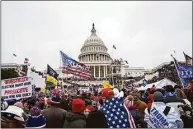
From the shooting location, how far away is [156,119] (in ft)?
20.4

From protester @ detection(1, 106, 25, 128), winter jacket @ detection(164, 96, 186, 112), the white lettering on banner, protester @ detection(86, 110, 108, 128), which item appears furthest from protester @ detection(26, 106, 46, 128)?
winter jacket @ detection(164, 96, 186, 112)

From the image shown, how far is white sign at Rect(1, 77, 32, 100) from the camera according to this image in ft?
32.0

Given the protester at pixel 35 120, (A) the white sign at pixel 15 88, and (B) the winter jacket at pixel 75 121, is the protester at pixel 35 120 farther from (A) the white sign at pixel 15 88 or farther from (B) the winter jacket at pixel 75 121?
(A) the white sign at pixel 15 88

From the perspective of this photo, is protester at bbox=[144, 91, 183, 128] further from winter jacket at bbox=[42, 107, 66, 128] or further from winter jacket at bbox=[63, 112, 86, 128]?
winter jacket at bbox=[42, 107, 66, 128]

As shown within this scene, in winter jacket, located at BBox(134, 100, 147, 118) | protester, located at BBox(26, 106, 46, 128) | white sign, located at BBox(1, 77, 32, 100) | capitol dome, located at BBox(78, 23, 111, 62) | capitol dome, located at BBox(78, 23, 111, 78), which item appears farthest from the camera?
capitol dome, located at BBox(78, 23, 111, 62)

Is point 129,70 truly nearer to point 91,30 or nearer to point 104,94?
point 91,30

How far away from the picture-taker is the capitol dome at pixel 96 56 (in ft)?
412

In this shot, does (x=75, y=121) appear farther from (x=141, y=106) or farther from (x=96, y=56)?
(x=96, y=56)

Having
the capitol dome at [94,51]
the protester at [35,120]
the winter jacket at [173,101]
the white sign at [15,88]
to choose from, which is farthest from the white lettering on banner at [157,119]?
the capitol dome at [94,51]

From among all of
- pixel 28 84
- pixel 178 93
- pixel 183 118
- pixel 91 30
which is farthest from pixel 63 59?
pixel 91 30

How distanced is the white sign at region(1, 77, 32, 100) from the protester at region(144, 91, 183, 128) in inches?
189

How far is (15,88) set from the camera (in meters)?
9.93

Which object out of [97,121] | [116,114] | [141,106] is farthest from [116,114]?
[141,106]

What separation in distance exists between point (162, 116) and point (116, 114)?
84 cm
